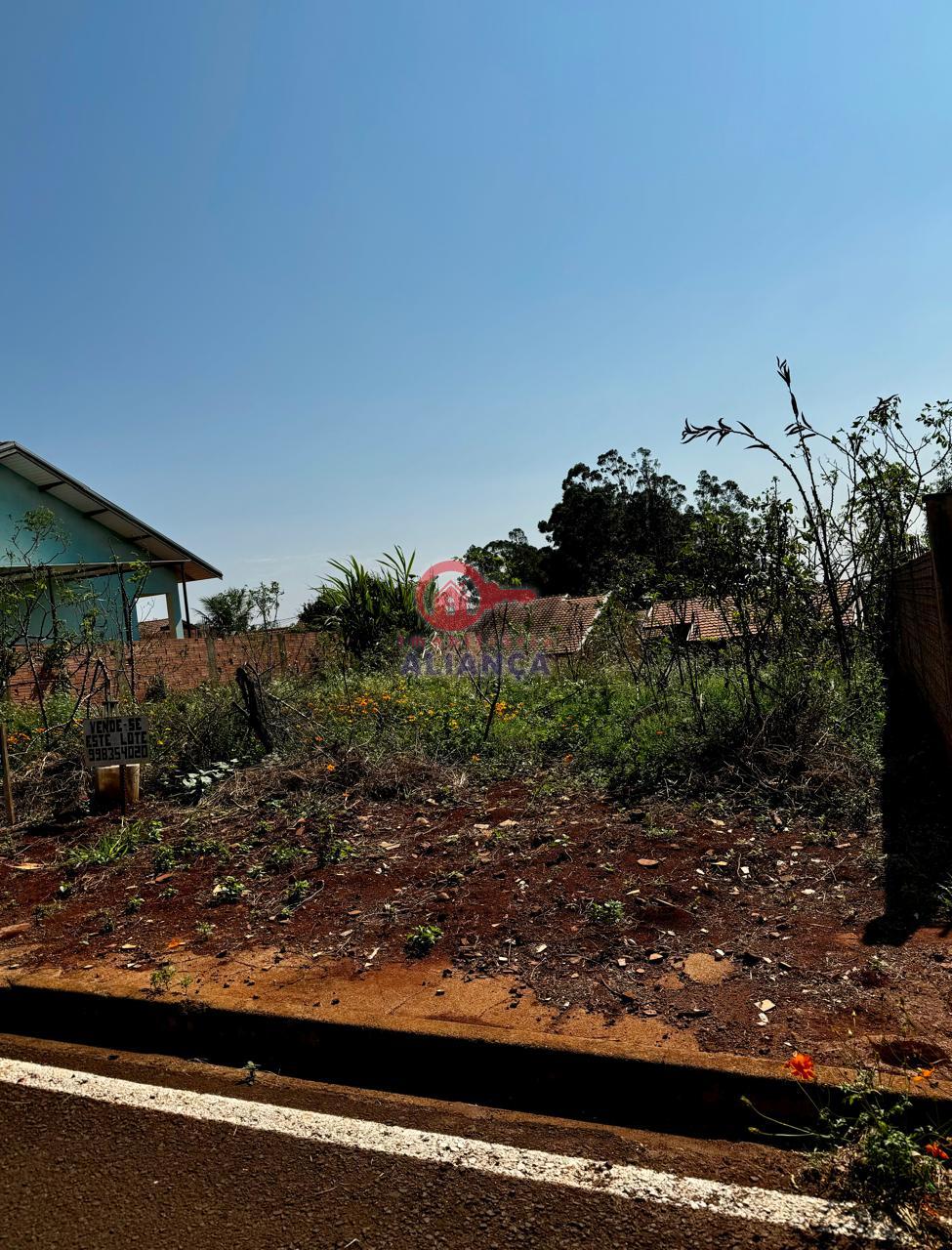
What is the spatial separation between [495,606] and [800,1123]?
8.45 meters

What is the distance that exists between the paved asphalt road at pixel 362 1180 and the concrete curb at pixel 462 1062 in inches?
4.2

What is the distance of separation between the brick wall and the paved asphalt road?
6.94m

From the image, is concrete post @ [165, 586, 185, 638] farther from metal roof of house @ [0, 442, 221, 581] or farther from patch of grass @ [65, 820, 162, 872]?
patch of grass @ [65, 820, 162, 872]

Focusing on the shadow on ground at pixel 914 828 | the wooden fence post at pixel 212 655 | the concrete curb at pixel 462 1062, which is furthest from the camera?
the wooden fence post at pixel 212 655

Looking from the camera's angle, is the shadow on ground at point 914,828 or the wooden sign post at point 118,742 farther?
the wooden sign post at point 118,742

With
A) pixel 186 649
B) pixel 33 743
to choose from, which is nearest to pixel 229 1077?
pixel 33 743

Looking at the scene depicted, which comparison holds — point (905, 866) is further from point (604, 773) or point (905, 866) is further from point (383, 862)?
point (383, 862)

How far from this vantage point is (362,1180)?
7.34 ft

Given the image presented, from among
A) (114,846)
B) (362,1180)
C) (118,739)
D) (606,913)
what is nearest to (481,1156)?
(362,1180)

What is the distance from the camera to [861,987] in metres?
2.82

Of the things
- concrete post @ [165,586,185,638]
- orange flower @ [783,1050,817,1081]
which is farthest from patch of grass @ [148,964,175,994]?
concrete post @ [165,586,185,638]

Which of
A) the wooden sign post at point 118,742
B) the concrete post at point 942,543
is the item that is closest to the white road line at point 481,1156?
the concrete post at point 942,543

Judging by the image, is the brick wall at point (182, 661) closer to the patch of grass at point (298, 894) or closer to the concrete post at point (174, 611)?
the patch of grass at point (298, 894)

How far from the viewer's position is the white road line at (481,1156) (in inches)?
77.9
